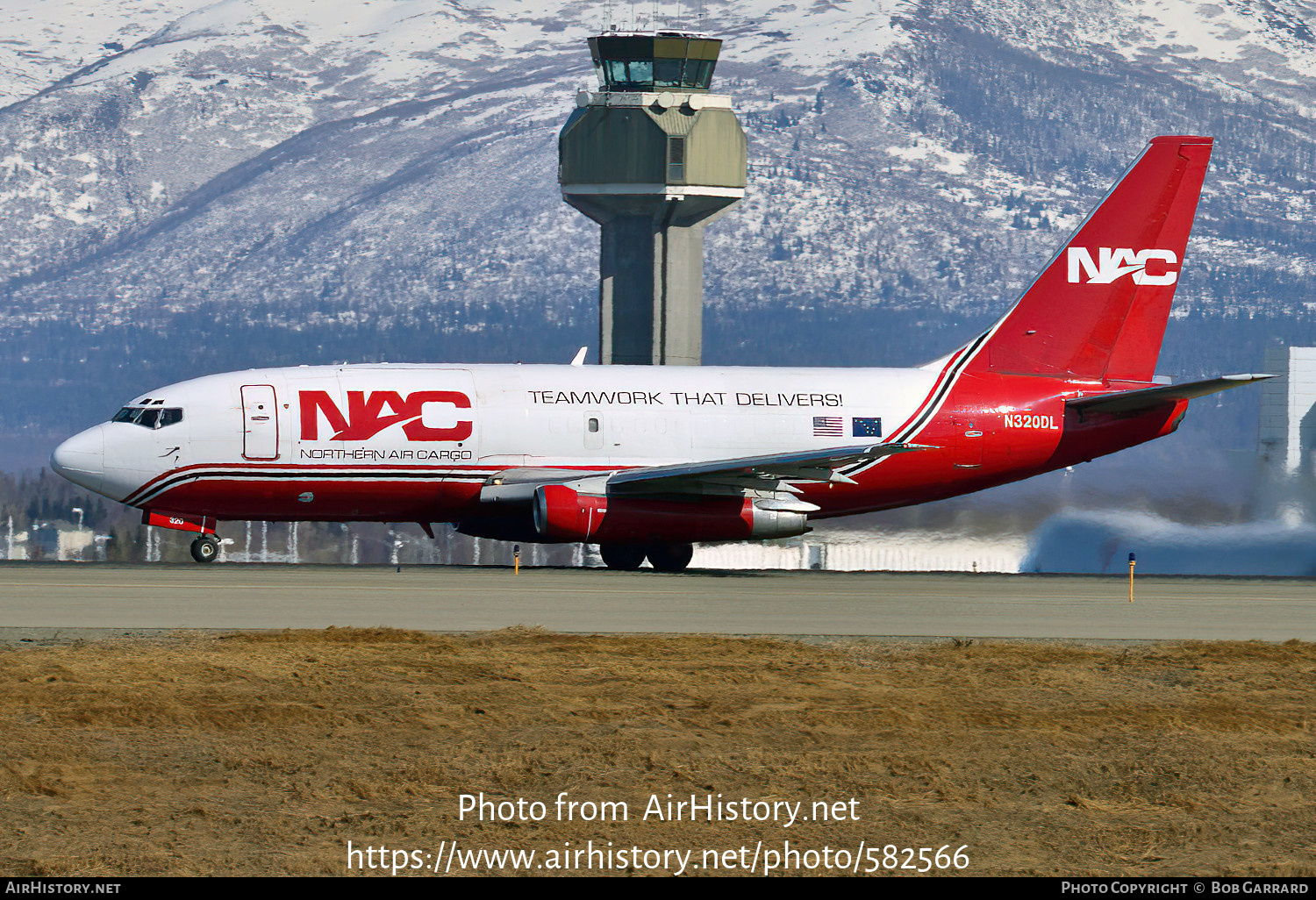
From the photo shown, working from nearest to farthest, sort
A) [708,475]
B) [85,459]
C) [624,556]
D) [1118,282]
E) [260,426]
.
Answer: [708,475], [85,459], [260,426], [624,556], [1118,282]

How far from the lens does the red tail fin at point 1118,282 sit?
40.2 m

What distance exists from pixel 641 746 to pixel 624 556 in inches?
837

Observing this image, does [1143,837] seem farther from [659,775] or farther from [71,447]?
[71,447]

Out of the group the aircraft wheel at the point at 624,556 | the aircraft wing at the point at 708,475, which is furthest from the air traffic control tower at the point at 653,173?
the aircraft wing at the point at 708,475

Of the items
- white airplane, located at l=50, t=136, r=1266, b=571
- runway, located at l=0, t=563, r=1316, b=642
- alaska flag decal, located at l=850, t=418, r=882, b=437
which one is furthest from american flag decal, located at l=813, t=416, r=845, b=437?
runway, located at l=0, t=563, r=1316, b=642

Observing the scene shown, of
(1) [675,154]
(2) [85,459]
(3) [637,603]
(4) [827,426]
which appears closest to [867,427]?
(4) [827,426]

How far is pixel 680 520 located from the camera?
35.9 meters

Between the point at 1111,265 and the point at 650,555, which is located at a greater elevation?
the point at 1111,265

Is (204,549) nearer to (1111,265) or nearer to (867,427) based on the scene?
Answer: (867,427)

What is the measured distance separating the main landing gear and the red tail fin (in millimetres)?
8794

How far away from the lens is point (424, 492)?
36.0 metres

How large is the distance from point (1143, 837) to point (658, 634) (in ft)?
37.6

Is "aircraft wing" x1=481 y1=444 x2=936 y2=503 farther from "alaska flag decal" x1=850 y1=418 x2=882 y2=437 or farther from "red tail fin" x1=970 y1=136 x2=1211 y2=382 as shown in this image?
"red tail fin" x1=970 y1=136 x2=1211 y2=382

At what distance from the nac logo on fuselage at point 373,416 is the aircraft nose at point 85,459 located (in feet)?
13.1
